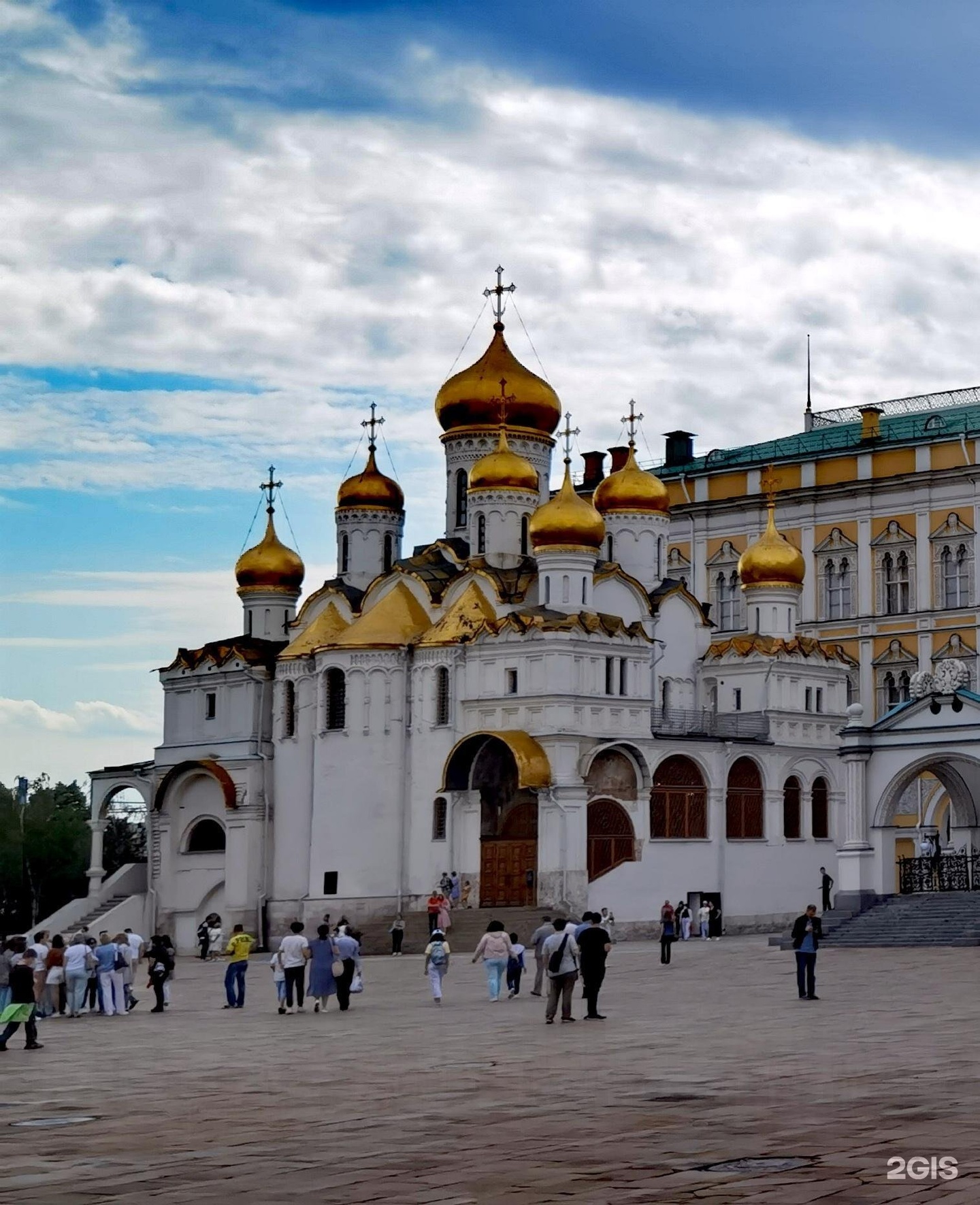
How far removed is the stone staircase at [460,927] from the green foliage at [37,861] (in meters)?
25.4

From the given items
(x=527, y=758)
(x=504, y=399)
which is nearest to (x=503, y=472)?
(x=504, y=399)

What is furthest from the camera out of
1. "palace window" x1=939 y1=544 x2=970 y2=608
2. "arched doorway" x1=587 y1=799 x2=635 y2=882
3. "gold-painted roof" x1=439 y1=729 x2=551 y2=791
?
"palace window" x1=939 y1=544 x2=970 y2=608

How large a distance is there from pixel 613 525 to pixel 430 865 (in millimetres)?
10924

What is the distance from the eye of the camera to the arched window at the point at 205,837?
5162 centimetres

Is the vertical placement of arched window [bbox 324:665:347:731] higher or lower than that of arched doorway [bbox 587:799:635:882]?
higher

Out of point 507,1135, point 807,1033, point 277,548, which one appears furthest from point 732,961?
point 277,548

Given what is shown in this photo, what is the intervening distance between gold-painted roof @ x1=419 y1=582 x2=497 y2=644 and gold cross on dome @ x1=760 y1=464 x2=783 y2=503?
936 centimetres

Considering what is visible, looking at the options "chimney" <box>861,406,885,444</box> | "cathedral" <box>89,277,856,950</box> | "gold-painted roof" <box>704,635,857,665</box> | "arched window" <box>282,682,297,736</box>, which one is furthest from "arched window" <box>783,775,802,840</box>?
"arched window" <box>282,682,297,736</box>

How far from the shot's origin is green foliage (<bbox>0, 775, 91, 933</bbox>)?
68250 mm

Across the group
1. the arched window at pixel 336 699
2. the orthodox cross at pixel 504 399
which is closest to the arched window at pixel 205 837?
the arched window at pixel 336 699

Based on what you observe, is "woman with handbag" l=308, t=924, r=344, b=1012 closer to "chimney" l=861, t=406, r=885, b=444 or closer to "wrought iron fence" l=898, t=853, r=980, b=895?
"wrought iron fence" l=898, t=853, r=980, b=895

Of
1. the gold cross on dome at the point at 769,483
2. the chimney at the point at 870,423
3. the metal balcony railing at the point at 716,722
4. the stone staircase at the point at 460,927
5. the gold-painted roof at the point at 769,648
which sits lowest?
the stone staircase at the point at 460,927

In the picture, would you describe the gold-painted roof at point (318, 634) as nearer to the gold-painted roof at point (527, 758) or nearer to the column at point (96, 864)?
the gold-painted roof at point (527, 758)

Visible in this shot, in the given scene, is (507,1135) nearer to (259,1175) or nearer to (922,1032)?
(259,1175)
